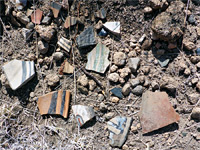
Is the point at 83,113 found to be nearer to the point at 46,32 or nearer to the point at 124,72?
the point at 124,72

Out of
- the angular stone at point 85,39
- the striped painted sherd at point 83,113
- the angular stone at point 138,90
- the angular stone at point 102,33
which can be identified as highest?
the angular stone at point 102,33

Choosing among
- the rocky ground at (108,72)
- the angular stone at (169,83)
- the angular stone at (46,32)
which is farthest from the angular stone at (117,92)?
the angular stone at (46,32)

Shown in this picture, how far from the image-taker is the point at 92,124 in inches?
69.6

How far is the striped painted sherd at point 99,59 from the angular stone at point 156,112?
43 cm

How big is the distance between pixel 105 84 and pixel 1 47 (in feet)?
3.29

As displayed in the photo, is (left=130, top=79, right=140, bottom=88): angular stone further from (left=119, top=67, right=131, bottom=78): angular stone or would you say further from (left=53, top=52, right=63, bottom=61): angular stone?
(left=53, top=52, right=63, bottom=61): angular stone

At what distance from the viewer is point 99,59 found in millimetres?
1747

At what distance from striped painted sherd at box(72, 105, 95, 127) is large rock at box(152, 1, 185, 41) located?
825 mm

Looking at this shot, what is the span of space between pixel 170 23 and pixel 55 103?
1130 millimetres

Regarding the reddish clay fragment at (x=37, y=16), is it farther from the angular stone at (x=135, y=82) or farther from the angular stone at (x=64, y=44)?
the angular stone at (x=135, y=82)

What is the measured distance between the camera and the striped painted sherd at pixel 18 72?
177 cm

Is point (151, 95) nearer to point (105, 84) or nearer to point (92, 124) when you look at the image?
point (105, 84)

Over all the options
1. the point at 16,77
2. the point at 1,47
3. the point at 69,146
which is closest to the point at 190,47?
the point at 69,146

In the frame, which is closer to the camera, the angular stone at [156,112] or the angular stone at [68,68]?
the angular stone at [156,112]
